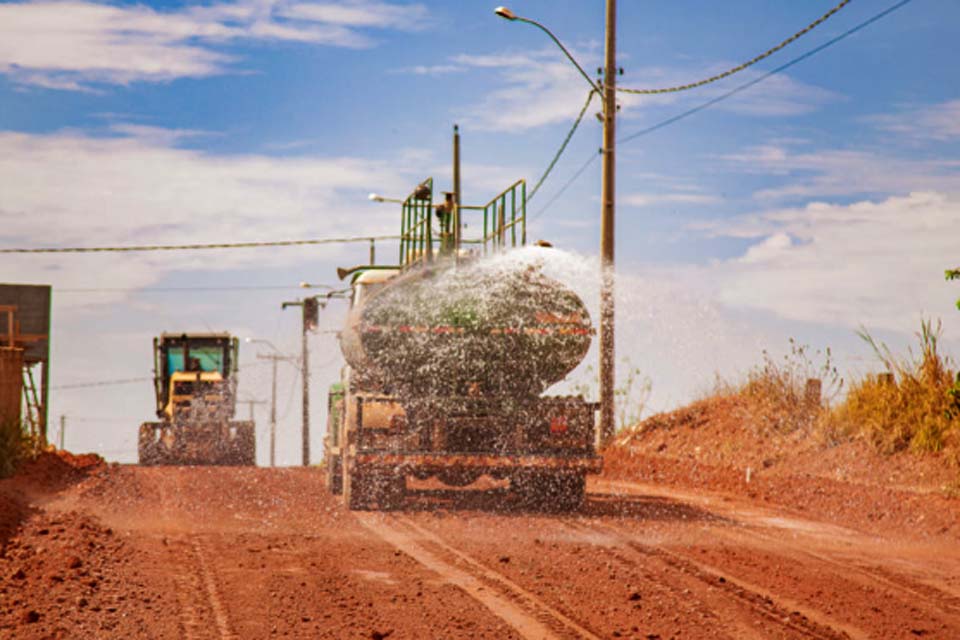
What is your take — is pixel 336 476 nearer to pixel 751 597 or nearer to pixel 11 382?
pixel 751 597

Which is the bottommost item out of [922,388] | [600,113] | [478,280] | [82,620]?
[82,620]

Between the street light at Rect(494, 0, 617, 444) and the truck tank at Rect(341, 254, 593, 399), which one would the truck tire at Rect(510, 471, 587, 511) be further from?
the street light at Rect(494, 0, 617, 444)

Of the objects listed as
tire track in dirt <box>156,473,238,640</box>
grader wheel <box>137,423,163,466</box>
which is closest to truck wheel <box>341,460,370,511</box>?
tire track in dirt <box>156,473,238,640</box>

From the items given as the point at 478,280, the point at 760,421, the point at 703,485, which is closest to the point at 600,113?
the point at 760,421

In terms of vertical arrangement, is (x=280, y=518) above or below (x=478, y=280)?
below

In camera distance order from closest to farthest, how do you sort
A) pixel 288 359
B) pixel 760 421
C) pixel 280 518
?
pixel 280 518 < pixel 760 421 < pixel 288 359

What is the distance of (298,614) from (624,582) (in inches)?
110

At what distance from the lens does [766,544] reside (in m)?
12.5

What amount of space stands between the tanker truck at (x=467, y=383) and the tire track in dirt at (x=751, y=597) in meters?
3.19

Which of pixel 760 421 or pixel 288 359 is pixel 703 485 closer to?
pixel 760 421

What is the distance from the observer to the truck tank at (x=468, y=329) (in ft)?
51.4

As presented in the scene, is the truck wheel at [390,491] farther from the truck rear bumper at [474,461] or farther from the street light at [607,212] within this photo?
the street light at [607,212]

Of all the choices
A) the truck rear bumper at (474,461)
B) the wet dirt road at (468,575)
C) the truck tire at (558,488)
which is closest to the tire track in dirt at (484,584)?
the wet dirt road at (468,575)

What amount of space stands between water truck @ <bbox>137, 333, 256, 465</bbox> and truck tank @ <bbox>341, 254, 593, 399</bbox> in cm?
2057
